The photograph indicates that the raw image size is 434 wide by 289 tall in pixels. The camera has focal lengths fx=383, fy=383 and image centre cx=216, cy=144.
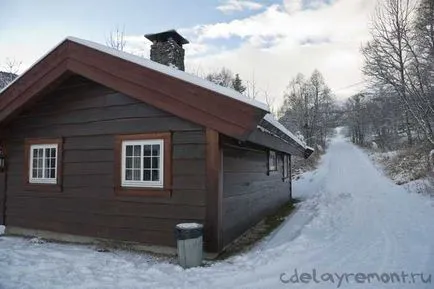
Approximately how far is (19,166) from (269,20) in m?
11.1

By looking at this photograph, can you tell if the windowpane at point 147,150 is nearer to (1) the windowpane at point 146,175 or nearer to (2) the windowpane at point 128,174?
(1) the windowpane at point 146,175

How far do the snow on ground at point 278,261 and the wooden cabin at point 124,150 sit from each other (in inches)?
29.7

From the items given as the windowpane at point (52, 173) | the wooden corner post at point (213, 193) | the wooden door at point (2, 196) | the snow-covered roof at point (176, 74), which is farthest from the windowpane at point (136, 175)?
the wooden door at point (2, 196)

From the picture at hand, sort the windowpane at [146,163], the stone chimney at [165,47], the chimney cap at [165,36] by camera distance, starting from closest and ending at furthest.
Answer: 1. the windowpane at [146,163]
2. the chimney cap at [165,36]
3. the stone chimney at [165,47]

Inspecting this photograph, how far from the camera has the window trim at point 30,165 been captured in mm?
8828

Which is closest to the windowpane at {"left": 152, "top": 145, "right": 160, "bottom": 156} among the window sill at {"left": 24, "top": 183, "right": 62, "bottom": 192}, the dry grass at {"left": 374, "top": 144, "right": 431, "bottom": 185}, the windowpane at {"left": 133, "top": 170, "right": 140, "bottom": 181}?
the windowpane at {"left": 133, "top": 170, "right": 140, "bottom": 181}

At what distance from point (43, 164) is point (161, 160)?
3.51 meters

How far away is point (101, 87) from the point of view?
8469 mm

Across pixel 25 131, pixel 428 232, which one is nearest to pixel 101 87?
pixel 25 131

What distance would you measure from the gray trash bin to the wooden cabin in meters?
0.63

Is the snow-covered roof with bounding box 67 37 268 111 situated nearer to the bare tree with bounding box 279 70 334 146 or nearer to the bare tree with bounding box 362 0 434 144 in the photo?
the bare tree with bounding box 362 0 434 144

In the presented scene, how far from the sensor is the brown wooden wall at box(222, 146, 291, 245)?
24.9 ft

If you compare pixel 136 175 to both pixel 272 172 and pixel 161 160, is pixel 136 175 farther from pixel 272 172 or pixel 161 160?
pixel 272 172

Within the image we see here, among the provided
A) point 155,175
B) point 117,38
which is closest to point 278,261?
point 155,175
